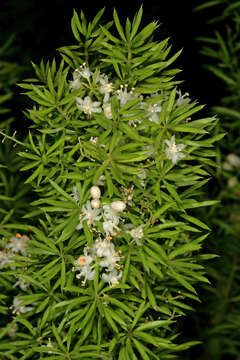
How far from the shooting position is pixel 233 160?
2396 mm

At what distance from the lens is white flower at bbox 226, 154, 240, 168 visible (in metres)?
2.40

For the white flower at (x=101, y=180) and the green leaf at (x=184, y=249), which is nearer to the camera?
the white flower at (x=101, y=180)

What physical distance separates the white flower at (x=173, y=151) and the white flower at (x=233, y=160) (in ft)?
3.42

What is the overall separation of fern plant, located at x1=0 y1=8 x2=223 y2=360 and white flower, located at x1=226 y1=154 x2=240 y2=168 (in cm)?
86

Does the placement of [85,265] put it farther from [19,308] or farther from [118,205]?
[19,308]

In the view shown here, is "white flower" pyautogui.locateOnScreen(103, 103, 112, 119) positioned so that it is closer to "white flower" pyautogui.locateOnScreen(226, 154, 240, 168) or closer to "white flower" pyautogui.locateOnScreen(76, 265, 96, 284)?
"white flower" pyautogui.locateOnScreen(76, 265, 96, 284)

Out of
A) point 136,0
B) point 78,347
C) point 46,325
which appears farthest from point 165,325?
point 136,0

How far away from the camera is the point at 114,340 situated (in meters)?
1.47

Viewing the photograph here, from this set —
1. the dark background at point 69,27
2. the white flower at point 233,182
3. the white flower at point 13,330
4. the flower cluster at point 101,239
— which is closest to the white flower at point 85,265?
the flower cluster at point 101,239

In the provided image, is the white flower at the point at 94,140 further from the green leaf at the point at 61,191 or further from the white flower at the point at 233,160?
the white flower at the point at 233,160

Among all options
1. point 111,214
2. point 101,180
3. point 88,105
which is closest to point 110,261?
point 111,214

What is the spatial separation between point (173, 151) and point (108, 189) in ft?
0.85

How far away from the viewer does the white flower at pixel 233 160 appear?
7.86 ft

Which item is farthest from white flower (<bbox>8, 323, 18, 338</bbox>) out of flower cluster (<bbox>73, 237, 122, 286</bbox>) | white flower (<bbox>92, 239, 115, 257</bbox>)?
white flower (<bbox>92, 239, 115, 257</bbox>)
